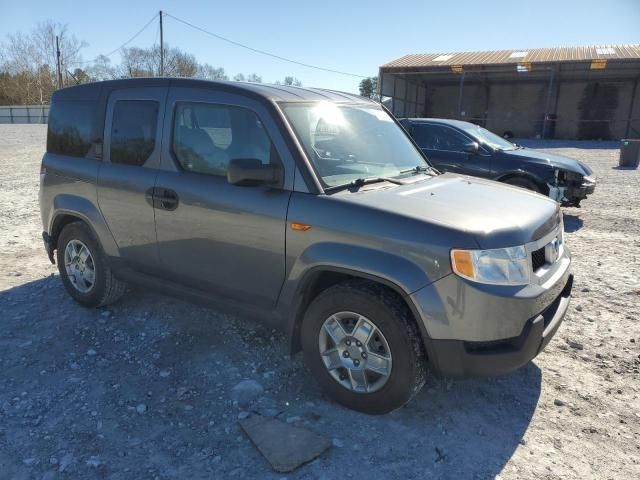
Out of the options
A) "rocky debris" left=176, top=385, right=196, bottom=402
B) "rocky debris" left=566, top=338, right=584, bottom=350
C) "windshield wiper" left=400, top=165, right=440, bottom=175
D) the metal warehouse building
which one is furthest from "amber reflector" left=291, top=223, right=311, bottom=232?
the metal warehouse building

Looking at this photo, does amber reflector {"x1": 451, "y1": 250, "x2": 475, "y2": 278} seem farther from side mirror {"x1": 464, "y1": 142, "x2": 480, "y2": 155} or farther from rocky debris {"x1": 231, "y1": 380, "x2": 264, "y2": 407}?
side mirror {"x1": 464, "y1": 142, "x2": 480, "y2": 155}

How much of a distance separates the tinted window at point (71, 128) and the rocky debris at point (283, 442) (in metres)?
2.78

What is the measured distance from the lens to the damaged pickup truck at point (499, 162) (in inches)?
314

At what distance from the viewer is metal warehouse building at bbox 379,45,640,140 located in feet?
100

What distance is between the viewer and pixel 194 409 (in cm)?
311

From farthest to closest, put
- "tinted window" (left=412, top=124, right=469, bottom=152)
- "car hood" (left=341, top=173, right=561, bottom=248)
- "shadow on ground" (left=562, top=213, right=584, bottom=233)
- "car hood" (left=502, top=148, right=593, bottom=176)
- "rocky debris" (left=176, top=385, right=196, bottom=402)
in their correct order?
1. "tinted window" (left=412, top=124, right=469, bottom=152)
2. "car hood" (left=502, top=148, right=593, bottom=176)
3. "shadow on ground" (left=562, top=213, right=584, bottom=233)
4. "rocky debris" (left=176, top=385, right=196, bottom=402)
5. "car hood" (left=341, top=173, right=561, bottom=248)

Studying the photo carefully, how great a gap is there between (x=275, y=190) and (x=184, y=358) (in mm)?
1532

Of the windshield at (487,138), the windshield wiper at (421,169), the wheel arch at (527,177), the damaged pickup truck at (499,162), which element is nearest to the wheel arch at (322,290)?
the windshield wiper at (421,169)

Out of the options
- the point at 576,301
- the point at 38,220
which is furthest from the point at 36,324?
the point at 576,301

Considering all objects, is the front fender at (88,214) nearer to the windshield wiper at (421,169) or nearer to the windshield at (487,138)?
the windshield wiper at (421,169)

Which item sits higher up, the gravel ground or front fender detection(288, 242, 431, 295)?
front fender detection(288, 242, 431, 295)

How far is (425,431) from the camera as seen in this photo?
9.58ft

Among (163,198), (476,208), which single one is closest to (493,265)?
(476,208)

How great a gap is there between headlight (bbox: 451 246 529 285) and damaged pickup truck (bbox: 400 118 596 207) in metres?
5.09
